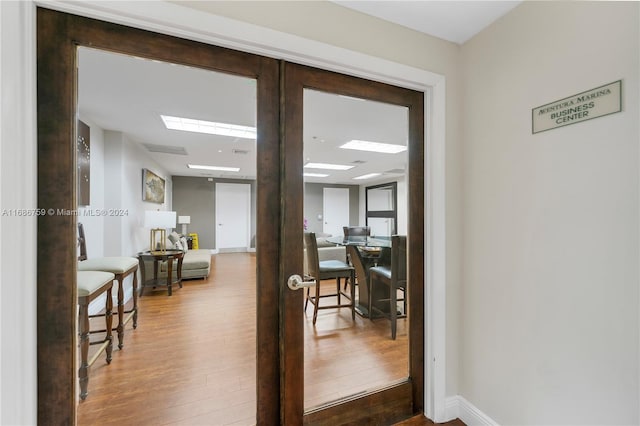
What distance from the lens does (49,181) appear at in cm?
100

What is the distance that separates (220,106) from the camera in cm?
137

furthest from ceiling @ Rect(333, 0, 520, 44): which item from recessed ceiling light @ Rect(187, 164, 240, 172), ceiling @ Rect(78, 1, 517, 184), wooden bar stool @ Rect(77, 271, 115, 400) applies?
wooden bar stool @ Rect(77, 271, 115, 400)

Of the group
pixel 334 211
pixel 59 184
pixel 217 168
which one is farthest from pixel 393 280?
pixel 59 184

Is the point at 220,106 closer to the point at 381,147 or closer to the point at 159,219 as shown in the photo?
the point at 159,219

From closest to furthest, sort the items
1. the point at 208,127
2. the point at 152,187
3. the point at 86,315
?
the point at 86,315 → the point at 152,187 → the point at 208,127

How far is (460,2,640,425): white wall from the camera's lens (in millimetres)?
1022

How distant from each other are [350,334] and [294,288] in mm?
752

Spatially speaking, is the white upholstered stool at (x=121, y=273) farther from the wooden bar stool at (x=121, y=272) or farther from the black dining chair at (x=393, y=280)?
the black dining chair at (x=393, y=280)

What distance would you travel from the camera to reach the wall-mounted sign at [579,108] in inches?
41.2

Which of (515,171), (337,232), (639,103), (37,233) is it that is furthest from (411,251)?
(37,233)

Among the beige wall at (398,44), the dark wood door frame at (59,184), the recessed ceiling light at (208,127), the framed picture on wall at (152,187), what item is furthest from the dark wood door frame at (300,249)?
the framed picture on wall at (152,187)

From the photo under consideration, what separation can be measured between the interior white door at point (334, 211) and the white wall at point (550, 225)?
2.60ft

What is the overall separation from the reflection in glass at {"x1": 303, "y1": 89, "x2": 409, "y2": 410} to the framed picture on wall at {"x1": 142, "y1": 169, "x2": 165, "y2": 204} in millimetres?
925

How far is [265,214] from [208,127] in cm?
82
